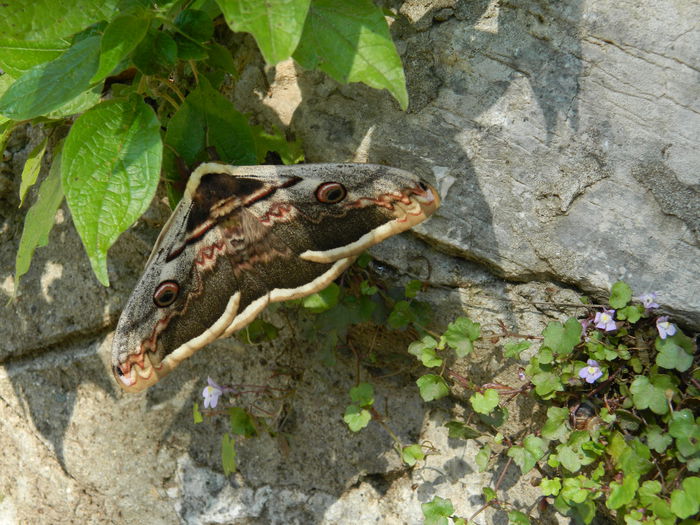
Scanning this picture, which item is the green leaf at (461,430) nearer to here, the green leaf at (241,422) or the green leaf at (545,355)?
the green leaf at (545,355)

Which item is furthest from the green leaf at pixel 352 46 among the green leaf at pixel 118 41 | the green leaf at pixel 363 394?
the green leaf at pixel 363 394

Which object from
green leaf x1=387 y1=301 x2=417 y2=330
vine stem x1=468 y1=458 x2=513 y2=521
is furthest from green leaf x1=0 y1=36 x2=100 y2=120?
vine stem x1=468 y1=458 x2=513 y2=521

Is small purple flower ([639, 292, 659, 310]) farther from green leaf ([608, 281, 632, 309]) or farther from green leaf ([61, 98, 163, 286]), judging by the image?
green leaf ([61, 98, 163, 286])

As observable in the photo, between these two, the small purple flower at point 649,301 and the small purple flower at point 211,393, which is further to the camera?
the small purple flower at point 211,393

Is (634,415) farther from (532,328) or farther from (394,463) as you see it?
(394,463)

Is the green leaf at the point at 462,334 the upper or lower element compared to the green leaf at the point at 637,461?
upper

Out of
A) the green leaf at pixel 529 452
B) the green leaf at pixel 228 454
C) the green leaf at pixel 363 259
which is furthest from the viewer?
the green leaf at pixel 228 454

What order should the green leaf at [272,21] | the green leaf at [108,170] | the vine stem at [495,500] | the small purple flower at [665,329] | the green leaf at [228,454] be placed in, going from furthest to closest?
the green leaf at [228,454], the vine stem at [495,500], the small purple flower at [665,329], the green leaf at [108,170], the green leaf at [272,21]
